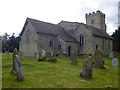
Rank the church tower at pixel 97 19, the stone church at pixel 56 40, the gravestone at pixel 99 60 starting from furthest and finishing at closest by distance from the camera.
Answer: the church tower at pixel 97 19, the stone church at pixel 56 40, the gravestone at pixel 99 60

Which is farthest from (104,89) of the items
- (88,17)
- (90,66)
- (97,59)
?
(88,17)

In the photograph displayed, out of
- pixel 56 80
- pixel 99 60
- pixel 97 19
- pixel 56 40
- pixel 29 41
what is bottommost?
pixel 56 80

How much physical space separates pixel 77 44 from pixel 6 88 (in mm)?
24613

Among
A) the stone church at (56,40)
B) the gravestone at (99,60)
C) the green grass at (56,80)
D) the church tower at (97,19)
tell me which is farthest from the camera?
the church tower at (97,19)

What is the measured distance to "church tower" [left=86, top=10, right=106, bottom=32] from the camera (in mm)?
41319

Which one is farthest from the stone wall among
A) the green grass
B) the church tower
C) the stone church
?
the church tower

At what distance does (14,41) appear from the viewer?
47781 millimetres

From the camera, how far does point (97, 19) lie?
41594mm

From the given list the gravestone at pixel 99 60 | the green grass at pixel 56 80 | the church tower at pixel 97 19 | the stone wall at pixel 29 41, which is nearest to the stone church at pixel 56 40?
the stone wall at pixel 29 41

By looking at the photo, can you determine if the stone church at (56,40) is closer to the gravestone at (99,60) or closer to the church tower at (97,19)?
Answer: the church tower at (97,19)

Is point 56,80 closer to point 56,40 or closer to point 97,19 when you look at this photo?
point 56,40

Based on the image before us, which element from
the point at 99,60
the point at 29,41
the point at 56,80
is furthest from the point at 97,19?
the point at 56,80

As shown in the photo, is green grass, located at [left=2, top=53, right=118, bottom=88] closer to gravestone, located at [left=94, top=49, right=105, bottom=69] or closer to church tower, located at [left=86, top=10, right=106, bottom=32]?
gravestone, located at [left=94, top=49, right=105, bottom=69]

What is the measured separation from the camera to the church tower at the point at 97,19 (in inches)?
1627
